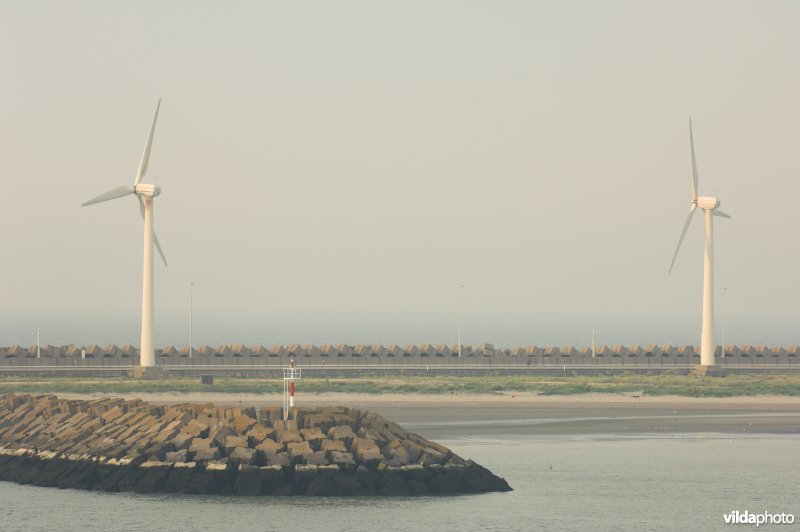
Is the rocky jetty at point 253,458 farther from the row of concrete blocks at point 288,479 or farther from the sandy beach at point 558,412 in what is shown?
the sandy beach at point 558,412

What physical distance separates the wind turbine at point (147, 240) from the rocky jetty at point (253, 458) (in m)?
41.4

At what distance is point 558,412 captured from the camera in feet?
281

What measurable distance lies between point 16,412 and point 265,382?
1161 inches

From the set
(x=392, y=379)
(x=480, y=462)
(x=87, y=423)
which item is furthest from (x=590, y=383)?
(x=87, y=423)

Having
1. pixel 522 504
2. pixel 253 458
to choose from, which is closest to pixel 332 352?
pixel 253 458

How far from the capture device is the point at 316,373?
10225 centimetres

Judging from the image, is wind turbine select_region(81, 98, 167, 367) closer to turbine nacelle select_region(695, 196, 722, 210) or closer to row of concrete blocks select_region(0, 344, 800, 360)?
row of concrete blocks select_region(0, 344, 800, 360)

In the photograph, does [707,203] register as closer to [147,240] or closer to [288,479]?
[147,240]

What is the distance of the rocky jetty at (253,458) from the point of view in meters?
53.8

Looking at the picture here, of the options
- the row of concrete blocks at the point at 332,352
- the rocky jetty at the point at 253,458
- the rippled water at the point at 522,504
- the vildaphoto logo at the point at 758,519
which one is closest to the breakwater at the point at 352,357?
the row of concrete blocks at the point at 332,352

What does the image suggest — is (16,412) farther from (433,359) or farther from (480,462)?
(433,359)

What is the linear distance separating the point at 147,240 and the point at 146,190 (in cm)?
348

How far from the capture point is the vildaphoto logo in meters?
51.0

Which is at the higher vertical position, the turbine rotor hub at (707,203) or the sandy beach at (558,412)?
the turbine rotor hub at (707,203)
